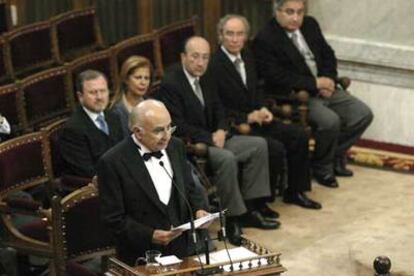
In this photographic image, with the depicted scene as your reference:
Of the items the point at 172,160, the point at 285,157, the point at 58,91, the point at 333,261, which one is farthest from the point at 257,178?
the point at 172,160

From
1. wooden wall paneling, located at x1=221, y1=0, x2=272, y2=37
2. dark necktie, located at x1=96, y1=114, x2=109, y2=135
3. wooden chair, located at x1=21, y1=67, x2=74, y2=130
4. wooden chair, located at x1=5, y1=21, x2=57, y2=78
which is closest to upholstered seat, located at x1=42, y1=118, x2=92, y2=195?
dark necktie, located at x1=96, y1=114, x2=109, y2=135

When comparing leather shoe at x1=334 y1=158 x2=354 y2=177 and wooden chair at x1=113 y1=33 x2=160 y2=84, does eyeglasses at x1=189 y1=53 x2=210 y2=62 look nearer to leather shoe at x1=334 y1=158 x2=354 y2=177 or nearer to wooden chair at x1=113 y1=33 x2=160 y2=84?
wooden chair at x1=113 y1=33 x2=160 y2=84

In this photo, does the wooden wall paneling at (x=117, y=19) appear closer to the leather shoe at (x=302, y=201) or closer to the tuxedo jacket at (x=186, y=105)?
the tuxedo jacket at (x=186, y=105)

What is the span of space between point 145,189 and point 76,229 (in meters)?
0.51

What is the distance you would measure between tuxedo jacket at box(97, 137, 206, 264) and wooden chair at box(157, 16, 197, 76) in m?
2.67

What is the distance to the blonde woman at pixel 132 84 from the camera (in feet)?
20.3

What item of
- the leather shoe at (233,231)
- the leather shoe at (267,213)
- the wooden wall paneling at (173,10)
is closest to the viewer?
the leather shoe at (233,231)

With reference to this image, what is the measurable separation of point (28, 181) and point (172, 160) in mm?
1224

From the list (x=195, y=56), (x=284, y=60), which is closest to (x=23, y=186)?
(x=195, y=56)

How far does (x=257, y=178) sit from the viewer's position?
22.2ft

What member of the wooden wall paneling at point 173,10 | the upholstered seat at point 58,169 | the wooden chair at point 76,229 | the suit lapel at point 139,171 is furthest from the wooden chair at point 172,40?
the suit lapel at point 139,171

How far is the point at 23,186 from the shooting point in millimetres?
5855

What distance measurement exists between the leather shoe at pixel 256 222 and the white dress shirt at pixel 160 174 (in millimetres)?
1917

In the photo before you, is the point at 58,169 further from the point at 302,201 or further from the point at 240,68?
the point at 302,201
